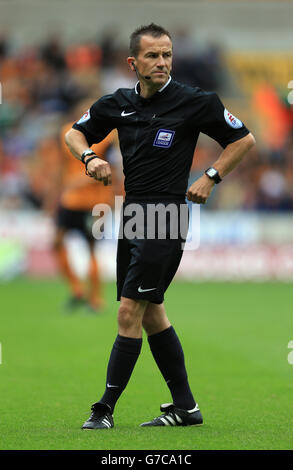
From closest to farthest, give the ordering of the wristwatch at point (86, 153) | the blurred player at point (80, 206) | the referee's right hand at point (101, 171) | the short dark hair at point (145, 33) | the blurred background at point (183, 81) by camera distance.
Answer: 1. the referee's right hand at point (101, 171)
2. the short dark hair at point (145, 33)
3. the wristwatch at point (86, 153)
4. the blurred player at point (80, 206)
5. the blurred background at point (183, 81)

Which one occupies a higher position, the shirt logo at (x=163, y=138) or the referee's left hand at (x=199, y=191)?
the shirt logo at (x=163, y=138)

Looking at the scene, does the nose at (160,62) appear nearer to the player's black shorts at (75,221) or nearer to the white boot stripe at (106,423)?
the white boot stripe at (106,423)

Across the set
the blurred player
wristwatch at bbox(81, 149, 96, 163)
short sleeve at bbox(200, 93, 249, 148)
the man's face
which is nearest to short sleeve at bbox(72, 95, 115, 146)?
wristwatch at bbox(81, 149, 96, 163)

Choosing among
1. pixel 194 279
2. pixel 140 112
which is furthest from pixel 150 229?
pixel 194 279

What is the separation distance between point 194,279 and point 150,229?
1285 centimetres

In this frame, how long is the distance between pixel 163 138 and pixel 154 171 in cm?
19

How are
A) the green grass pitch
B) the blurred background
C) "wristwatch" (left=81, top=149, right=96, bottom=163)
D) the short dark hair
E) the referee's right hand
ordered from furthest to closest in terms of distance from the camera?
the blurred background
"wristwatch" (left=81, top=149, right=96, bottom=163)
the short dark hair
the referee's right hand
the green grass pitch

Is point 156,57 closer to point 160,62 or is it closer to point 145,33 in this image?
point 160,62

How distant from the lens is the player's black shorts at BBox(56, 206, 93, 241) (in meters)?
11.8

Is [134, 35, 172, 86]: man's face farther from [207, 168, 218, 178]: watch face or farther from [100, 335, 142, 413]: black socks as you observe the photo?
[100, 335, 142, 413]: black socks

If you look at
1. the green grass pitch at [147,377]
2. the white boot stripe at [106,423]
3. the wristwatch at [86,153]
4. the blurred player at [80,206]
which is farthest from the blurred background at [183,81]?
the white boot stripe at [106,423]

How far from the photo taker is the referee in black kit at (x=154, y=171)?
5012 millimetres

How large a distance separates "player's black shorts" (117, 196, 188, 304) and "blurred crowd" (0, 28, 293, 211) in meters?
13.2
